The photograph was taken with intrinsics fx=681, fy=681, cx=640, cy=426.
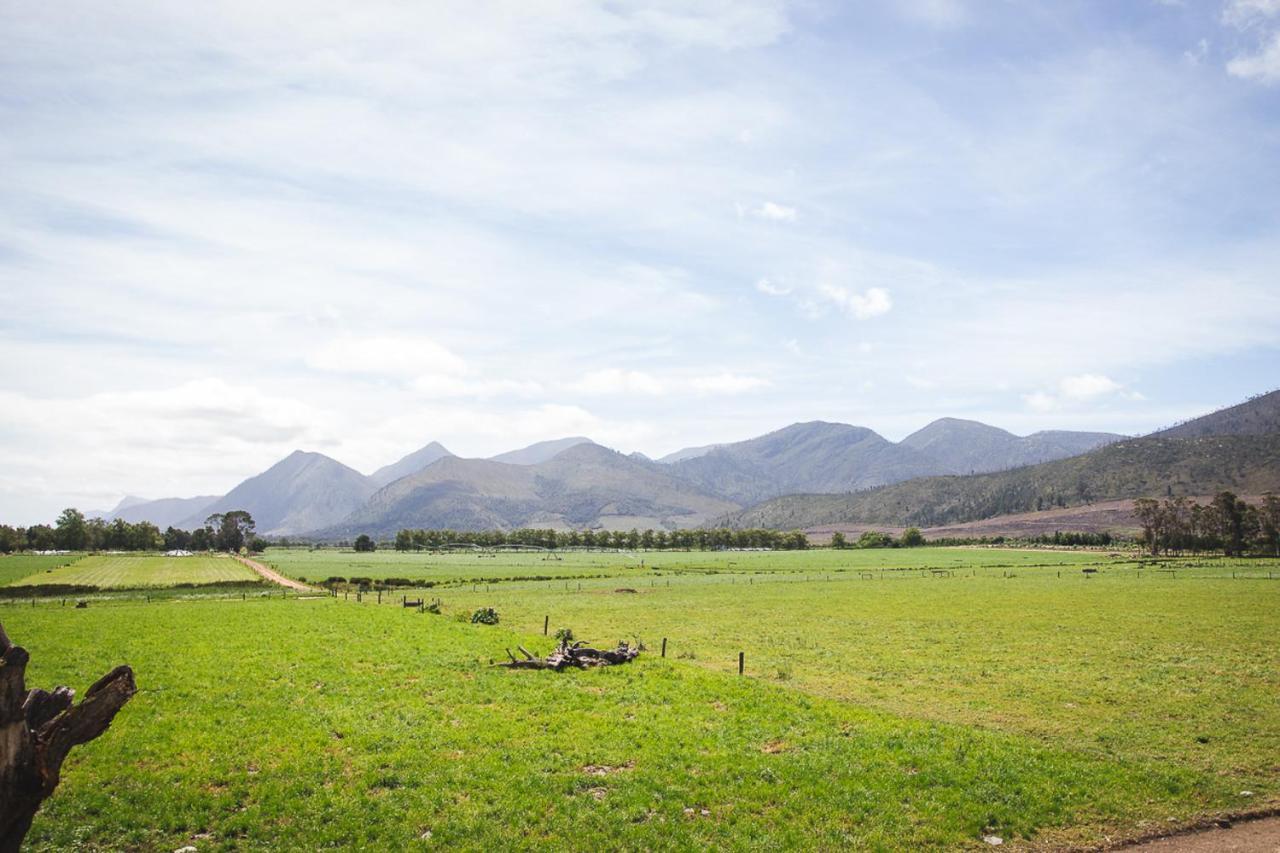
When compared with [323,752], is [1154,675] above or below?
below

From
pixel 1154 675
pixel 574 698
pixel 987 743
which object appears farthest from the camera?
pixel 1154 675

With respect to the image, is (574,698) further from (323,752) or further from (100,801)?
(100,801)

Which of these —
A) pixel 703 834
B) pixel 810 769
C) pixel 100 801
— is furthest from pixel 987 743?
pixel 100 801

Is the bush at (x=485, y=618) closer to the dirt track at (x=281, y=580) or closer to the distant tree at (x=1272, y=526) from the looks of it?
the dirt track at (x=281, y=580)

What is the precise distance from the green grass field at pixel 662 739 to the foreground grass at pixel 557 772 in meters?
0.08

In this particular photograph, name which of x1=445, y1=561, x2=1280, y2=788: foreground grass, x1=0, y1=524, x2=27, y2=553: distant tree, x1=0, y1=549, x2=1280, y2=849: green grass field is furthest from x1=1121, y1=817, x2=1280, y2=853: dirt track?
x1=0, y1=524, x2=27, y2=553: distant tree

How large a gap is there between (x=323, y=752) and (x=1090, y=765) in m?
22.3

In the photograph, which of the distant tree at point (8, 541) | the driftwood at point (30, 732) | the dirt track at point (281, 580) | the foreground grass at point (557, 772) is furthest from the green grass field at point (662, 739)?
the distant tree at point (8, 541)

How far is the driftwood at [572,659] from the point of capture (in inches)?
1287

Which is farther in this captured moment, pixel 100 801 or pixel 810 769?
pixel 810 769

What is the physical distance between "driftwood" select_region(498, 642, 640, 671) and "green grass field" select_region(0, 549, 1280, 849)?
112 centimetres

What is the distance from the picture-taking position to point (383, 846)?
1440cm

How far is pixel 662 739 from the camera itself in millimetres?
21531

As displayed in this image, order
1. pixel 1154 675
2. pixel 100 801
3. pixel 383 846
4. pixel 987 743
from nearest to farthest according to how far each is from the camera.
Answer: pixel 383 846
pixel 100 801
pixel 987 743
pixel 1154 675
